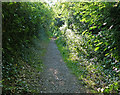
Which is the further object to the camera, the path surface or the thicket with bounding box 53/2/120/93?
the path surface

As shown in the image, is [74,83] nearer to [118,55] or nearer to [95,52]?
[95,52]

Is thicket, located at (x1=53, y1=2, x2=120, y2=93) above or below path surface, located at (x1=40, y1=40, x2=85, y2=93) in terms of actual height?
above

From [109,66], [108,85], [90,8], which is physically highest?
[90,8]

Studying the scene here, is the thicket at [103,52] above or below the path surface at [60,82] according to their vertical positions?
above

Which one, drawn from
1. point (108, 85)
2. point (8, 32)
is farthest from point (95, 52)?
point (8, 32)

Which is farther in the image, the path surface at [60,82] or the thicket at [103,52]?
the path surface at [60,82]

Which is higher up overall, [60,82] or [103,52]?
[103,52]

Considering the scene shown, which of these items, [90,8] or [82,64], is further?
[82,64]

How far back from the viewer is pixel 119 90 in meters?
3.46

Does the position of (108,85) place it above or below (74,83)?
above

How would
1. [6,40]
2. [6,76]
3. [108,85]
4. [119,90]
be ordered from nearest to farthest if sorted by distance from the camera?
[6,76] → [6,40] → [119,90] → [108,85]

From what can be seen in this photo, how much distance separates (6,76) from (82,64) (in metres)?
4.01

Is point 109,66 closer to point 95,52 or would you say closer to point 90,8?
point 95,52

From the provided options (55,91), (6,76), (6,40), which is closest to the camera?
(6,76)
